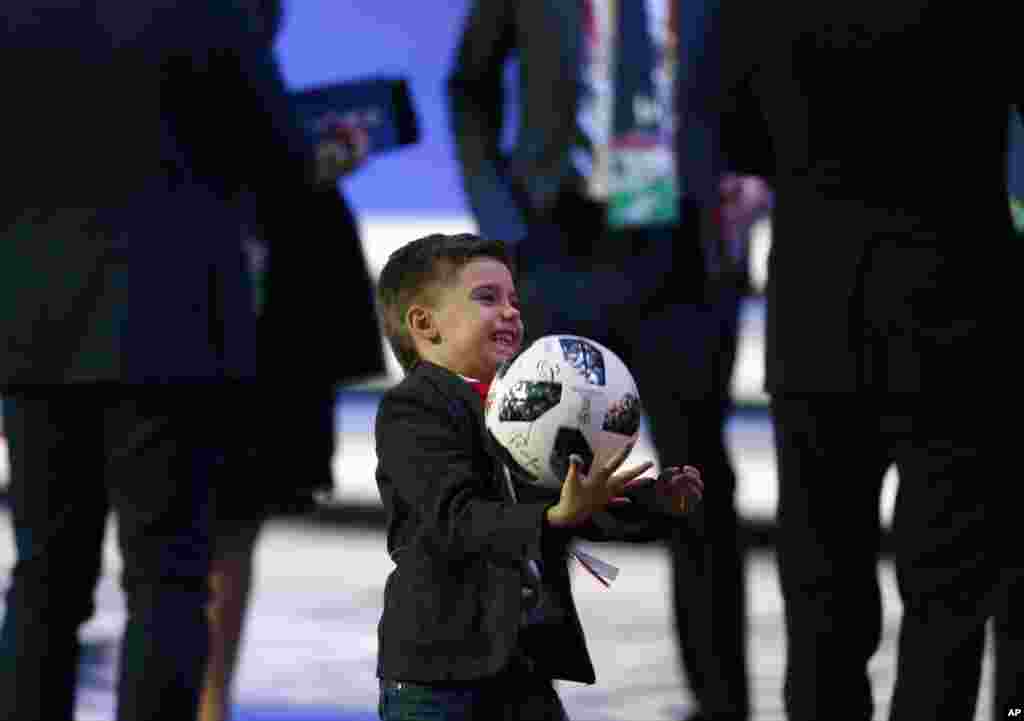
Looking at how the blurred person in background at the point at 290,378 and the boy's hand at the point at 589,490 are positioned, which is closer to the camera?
the boy's hand at the point at 589,490

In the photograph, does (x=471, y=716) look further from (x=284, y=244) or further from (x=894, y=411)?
(x=284, y=244)

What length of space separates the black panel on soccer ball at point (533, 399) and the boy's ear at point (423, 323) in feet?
0.93

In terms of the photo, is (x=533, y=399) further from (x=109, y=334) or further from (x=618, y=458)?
(x=109, y=334)

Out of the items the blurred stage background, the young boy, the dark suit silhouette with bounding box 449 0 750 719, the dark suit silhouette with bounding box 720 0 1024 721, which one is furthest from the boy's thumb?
the blurred stage background

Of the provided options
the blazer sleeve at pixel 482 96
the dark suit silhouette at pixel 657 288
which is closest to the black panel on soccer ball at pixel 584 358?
the dark suit silhouette at pixel 657 288

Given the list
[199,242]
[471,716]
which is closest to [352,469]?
[199,242]

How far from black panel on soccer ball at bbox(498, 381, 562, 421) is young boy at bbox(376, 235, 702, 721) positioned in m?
0.13

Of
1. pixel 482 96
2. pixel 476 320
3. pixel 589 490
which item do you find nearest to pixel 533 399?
pixel 589 490

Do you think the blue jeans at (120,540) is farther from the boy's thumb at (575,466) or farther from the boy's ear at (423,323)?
the boy's thumb at (575,466)

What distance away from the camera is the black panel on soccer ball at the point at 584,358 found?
116 inches

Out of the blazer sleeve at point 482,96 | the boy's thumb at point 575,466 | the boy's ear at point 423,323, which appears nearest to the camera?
the boy's thumb at point 575,466

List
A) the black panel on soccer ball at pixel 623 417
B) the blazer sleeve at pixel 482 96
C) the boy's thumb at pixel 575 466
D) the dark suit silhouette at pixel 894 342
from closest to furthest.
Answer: the boy's thumb at pixel 575 466, the black panel on soccer ball at pixel 623 417, the dark suit silhouette at pixel 894 342, the blazer sleeve at pixel 482 96

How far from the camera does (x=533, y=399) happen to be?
291 centimetres

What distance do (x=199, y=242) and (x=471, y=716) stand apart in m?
1.50
